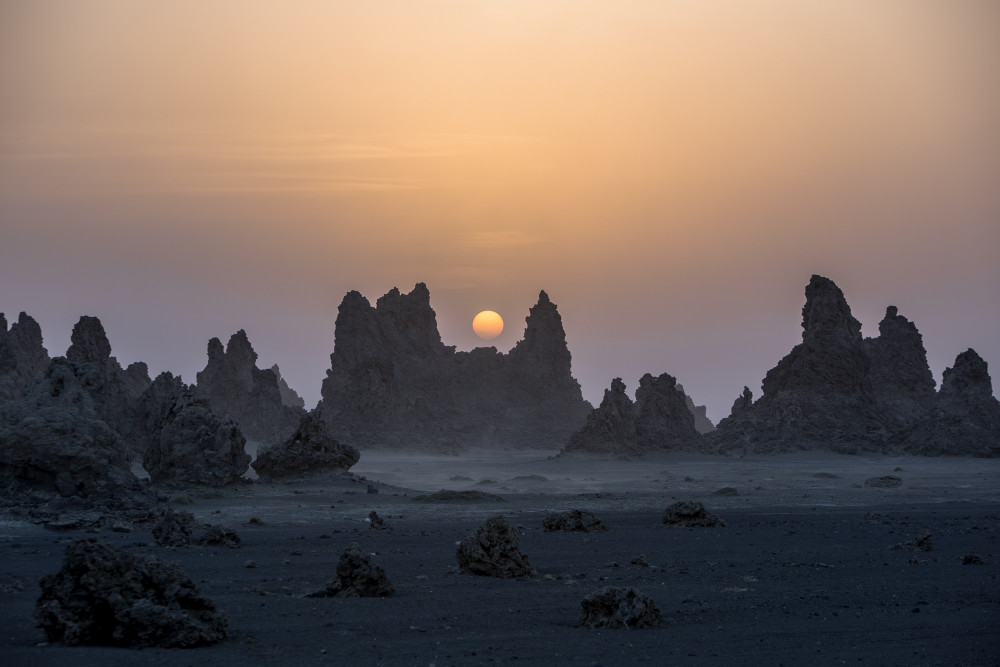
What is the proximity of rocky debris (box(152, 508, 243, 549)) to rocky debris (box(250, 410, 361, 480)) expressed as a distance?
20.5 m

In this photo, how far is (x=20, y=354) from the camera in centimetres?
6856

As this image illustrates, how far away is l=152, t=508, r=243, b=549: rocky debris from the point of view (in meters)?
20.1

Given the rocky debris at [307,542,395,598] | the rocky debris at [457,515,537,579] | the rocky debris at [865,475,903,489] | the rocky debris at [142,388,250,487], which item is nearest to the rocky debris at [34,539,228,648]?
the rocky debris at [307,542,395,598]

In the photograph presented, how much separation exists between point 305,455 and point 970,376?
5908 centimetres

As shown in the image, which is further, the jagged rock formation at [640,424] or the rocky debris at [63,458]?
the jagged rock formation at [640,424]

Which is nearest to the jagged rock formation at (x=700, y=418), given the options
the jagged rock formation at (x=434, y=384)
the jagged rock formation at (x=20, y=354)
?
the jagged rock formation at (x=434, y=384)

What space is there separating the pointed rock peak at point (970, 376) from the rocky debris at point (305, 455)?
183 ft

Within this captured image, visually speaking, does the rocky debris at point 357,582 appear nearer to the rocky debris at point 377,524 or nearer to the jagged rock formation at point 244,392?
the rocky debris at point 377,524

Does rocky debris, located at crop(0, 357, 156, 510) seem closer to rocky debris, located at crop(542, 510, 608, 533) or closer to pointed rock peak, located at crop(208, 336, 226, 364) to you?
rocky debris, located at crop(542, 510, 608, 533)

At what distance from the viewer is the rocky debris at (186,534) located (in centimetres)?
2012

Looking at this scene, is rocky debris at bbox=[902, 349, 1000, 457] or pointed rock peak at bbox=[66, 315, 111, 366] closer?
pointed rock peak at bbox=[66, 315, 111, 366]

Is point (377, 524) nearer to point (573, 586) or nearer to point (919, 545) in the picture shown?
point (573, 586)

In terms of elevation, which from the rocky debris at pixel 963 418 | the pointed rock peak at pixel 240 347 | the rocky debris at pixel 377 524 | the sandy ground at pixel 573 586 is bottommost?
the sandy ground at pixel 573 586

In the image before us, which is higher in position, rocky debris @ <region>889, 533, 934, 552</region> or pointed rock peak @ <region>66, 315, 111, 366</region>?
pointed rock peak @ <region>66, 315, 111, 366</region>
